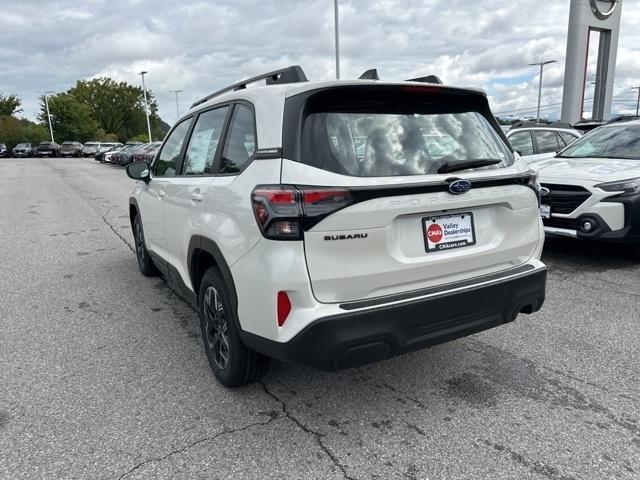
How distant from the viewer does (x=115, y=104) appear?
85.9 m

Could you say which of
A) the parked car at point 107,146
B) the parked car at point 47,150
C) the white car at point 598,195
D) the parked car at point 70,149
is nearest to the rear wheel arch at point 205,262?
the white car at point 598,195

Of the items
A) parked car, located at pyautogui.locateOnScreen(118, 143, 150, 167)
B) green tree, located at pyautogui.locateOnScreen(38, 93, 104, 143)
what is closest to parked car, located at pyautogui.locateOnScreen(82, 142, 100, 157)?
parked car, located at pyautogui.locateOnScreen(118, 143, 150, 167)

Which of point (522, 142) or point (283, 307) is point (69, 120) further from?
point (283, 307)

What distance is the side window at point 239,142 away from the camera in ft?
9.37

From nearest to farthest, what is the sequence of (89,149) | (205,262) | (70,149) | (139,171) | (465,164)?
(465,164)
(205,262)
(139,171)
(89,149)
(70,149)

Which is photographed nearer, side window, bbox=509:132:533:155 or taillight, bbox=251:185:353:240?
taillight, bbox=251:185:353:240

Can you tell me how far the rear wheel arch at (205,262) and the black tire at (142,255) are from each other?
2169 millimetres

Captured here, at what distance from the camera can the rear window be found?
2535 mm

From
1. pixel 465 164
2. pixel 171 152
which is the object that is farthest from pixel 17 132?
pixel 465 164

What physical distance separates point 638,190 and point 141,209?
5176 mm

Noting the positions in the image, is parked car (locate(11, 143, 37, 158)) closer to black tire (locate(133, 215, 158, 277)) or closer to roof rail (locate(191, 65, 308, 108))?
black tire (locate(133, 215, 158, 277))

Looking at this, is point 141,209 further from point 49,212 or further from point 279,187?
point 49,212

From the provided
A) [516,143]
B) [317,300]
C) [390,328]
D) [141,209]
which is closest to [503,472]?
[390,328]

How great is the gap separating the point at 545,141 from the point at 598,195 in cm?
471
